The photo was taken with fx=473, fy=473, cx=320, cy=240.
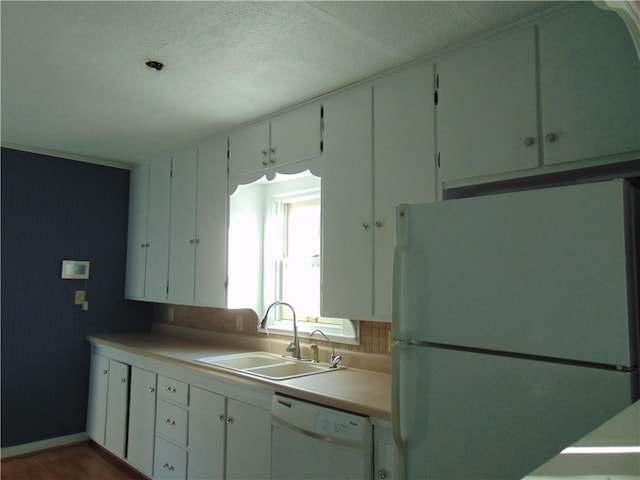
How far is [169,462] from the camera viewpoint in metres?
2.94

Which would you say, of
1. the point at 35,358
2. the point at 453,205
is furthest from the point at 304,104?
the point at 35,358

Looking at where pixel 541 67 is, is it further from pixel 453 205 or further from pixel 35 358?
pixel 35 358

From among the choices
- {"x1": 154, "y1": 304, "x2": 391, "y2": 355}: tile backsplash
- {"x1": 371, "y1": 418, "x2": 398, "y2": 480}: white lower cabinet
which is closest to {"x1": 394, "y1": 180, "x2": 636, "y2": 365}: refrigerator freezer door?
{"x1": 371, "y1": 418, "x2": 398, "y2": 480}: white lower cabinet

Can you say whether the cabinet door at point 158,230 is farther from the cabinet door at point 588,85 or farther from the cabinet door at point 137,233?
the cabinet door at point 588,85

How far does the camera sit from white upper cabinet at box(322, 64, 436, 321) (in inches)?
85.6

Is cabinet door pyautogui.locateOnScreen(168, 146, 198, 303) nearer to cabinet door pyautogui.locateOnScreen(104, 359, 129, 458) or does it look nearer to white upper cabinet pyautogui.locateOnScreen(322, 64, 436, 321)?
cabinet door pyautogui.locateOnScreen(104, 359, 129, 458)

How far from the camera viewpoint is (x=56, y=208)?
3.90 meters

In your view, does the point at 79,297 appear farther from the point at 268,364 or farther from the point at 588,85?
the point at 588,85

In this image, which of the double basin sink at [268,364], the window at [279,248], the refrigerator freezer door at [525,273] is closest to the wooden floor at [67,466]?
the double basin sink at [268,364]

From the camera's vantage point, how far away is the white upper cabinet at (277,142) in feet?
8.81

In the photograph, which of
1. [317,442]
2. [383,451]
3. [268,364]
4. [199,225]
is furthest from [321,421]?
[199,225]

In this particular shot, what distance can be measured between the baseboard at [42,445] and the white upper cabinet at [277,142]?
8.50 feet

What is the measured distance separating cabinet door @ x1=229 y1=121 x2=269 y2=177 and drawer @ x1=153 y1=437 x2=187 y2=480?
1.78 m

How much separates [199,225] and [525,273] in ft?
8.68
